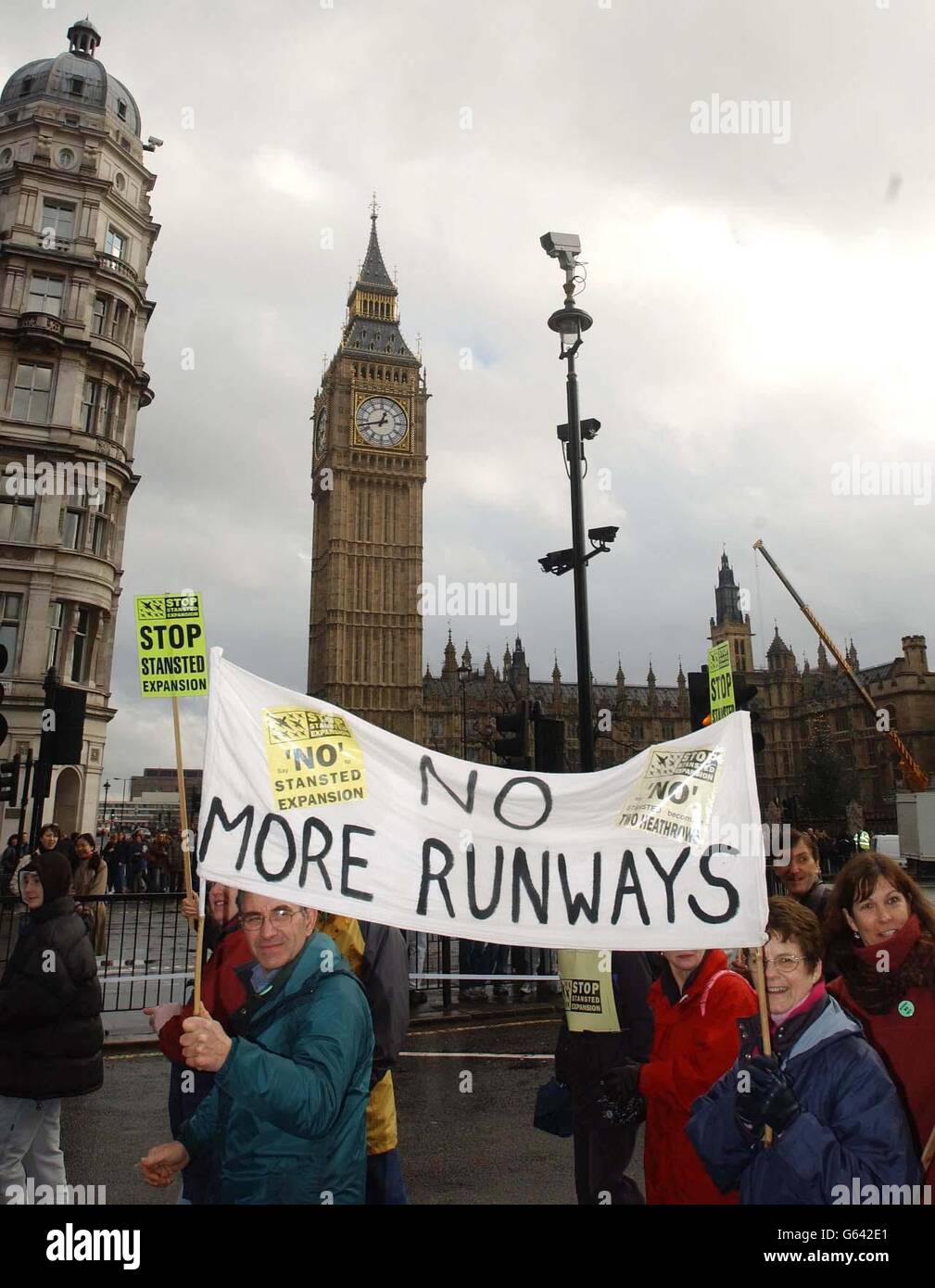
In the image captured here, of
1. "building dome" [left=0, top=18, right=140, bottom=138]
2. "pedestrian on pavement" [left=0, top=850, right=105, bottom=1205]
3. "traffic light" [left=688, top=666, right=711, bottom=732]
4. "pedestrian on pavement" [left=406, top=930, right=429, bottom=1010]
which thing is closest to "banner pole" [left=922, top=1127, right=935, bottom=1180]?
"pedestrian on pavement" [left=0, top=850, right=105, bottom=1205]

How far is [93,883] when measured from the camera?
12734 millimetres

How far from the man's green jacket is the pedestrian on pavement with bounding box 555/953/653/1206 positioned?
1.37 m

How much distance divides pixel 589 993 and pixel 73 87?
33.5 metres

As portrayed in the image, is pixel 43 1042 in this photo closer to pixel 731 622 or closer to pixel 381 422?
pixel 381 422

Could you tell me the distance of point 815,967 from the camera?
134 inches

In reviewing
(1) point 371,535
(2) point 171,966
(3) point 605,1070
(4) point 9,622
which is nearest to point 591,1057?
(3) point 605,1070

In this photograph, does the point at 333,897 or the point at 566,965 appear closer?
the point at 333,897

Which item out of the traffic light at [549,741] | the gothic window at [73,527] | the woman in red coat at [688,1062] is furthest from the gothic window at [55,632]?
the woman in red coat at [688,1062]

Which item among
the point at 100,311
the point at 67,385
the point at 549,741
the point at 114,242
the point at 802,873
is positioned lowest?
the point at 802,873

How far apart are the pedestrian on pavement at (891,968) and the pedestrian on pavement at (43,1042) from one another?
3.70 metres
